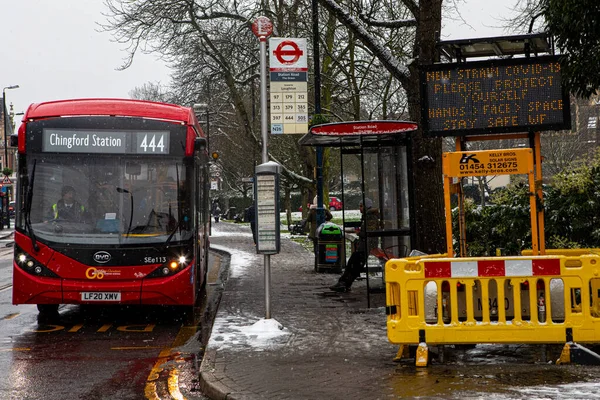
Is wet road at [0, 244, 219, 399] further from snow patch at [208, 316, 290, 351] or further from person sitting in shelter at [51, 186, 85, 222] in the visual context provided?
person sitting in shelter at [51, 186, 85, 222]

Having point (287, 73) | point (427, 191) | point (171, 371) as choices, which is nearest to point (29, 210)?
point (287, 73)

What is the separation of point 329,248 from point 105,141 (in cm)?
840

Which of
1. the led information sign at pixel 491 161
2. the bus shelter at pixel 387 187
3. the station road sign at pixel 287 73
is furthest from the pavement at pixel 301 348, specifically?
the station road sign at pixel 287 73

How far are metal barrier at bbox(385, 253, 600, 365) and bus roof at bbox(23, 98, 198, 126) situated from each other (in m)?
5.39

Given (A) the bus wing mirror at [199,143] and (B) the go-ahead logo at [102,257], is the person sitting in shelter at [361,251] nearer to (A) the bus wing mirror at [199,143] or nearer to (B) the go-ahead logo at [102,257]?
(A) the bus wing mirror at [199,143]

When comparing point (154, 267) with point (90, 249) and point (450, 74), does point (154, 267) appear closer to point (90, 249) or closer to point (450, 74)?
point (90, 249)

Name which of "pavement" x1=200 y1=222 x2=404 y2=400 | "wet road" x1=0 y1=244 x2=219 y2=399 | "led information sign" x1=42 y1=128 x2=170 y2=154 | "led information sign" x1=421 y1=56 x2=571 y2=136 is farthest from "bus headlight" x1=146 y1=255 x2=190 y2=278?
"led information sign" x1=421 y1=56 x2=571 y2=136

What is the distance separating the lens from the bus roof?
39.1ft

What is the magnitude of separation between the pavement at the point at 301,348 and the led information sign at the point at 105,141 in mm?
2600

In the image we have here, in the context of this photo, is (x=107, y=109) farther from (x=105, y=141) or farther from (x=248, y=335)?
(x=248, y=335)

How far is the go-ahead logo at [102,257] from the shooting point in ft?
37.5

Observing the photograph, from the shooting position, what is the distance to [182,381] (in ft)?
25.8

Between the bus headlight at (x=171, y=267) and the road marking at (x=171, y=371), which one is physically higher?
the bus headlight at (x=171, y=267)

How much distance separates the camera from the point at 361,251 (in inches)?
567
